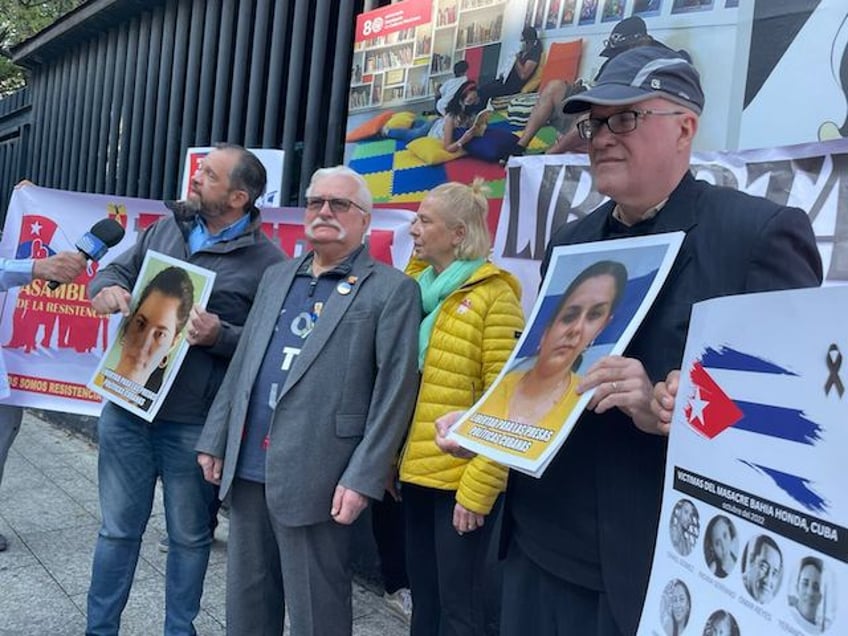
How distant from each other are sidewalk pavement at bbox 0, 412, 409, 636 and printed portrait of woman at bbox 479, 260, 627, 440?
92.2 inches

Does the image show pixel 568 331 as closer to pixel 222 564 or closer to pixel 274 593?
pixel 274 593

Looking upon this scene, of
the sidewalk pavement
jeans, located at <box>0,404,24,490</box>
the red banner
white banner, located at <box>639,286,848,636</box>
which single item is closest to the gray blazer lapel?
white banner, located at <box>639,286,848,636</box>

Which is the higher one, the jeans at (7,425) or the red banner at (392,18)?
the red banner at (392,18)

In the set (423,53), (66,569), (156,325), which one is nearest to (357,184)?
(156,325)

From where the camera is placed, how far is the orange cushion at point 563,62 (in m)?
3.18

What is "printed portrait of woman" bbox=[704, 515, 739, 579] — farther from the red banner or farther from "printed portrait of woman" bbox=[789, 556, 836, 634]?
the red banner

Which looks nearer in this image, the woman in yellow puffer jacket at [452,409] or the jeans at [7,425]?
the woman in yellow puffer jacket at [452,409]

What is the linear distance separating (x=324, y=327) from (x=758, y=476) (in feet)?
5.17

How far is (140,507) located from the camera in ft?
9.29

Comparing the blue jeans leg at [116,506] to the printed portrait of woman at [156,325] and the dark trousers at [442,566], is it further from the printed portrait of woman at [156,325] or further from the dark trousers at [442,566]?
the dark trousers at [442,566]

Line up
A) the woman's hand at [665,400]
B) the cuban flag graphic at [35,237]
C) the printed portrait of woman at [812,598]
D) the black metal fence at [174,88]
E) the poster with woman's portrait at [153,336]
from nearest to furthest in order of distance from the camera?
1. the printed portrait of woman at [812,598]
2. the woman's hand at [665,400]
3. the poster with woman's portrait at [153,336]
4. the cuban flag graphic at [35,237]
5. the black metal fence at [174,88]

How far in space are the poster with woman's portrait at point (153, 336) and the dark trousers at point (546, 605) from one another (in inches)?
60.4

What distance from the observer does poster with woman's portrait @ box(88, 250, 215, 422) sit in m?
2.67

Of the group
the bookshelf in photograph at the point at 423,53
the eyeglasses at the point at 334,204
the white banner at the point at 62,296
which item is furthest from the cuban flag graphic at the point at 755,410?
the bookshelf in photograph at the point at 423,53
